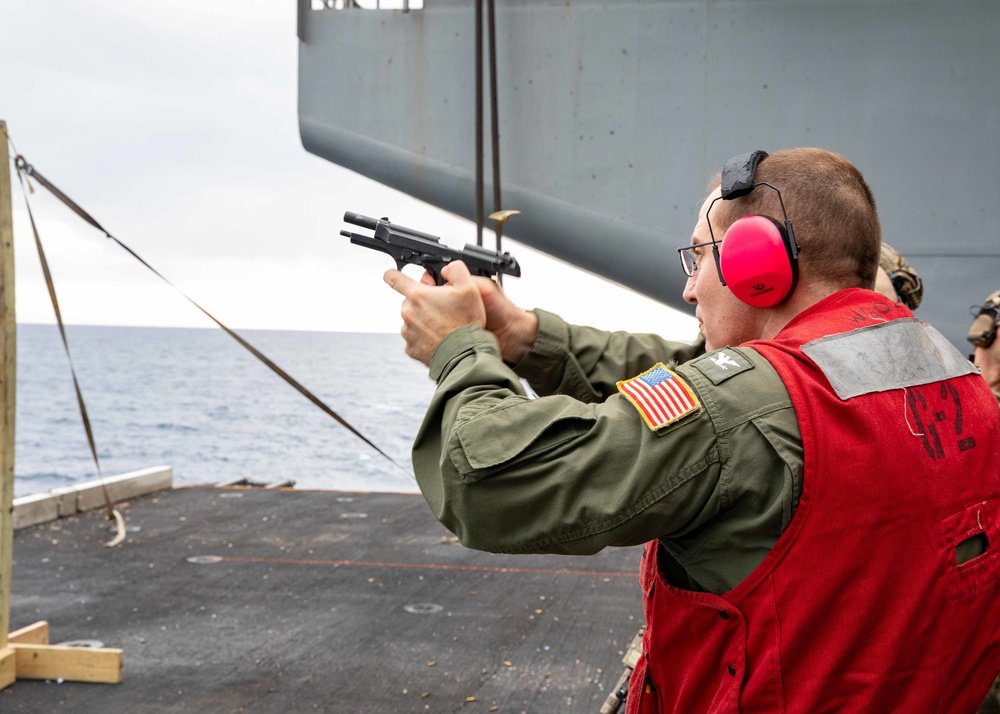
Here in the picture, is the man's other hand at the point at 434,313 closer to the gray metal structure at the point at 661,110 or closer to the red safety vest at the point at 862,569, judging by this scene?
the red safety vest at the point at 862,569

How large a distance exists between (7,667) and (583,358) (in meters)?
3.91

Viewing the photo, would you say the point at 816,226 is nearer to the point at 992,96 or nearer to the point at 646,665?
the point at 646,665

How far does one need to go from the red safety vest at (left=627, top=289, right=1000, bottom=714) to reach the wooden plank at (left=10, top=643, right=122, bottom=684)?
163 inches

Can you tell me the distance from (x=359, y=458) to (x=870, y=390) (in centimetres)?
5138

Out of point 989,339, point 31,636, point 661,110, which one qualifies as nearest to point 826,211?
point 989,339

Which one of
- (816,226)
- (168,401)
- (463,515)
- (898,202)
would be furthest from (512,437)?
(168,401)

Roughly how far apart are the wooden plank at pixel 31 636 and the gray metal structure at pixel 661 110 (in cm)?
406

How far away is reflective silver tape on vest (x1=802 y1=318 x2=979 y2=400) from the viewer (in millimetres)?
1252

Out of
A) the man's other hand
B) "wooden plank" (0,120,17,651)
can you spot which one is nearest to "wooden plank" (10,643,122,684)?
"wooden plank" (0,120,17,651)

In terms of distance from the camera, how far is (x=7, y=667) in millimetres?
4477

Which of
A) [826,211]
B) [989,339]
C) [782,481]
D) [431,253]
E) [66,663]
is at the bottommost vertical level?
[66,663]

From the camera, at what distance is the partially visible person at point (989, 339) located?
3.50 metres

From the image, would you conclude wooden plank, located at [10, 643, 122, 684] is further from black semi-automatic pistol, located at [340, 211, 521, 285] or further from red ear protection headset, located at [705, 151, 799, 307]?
red ear protection headset, located at [705, 151, 799, 307]

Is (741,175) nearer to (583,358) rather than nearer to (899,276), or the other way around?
(583,358)
